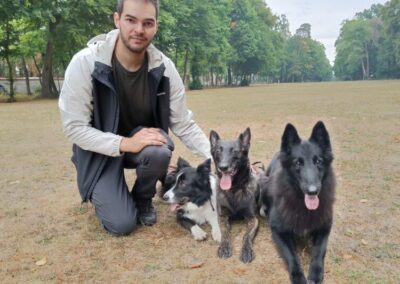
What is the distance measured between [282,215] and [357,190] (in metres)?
2.22

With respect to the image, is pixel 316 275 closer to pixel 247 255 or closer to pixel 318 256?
pixel 318 256

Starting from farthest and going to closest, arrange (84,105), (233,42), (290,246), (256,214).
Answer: (233,42) → (256,214) → (84,105) → (290,246)

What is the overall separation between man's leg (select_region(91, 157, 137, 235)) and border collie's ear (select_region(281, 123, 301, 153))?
5.49 ft

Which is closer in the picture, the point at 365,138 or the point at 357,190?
the point at 357,190

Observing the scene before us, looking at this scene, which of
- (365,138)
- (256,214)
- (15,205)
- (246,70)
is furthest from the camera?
(246,70)

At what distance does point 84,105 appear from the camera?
153 inches

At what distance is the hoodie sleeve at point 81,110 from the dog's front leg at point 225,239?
1.26m

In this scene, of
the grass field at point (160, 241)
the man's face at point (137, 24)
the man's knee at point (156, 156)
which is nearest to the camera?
the grass field at point (160, 241)

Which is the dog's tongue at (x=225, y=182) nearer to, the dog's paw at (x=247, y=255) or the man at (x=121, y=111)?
the man at (x=121, y=111)

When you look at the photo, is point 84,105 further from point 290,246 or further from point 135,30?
point 290,246

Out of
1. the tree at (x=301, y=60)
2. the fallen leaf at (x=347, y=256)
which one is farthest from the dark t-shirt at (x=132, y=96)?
the tree at (x=301, y=60)

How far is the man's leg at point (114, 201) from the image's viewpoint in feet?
12.9

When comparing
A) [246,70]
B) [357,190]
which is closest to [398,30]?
[246,70]

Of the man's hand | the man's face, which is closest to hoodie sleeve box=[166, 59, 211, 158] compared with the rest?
the man's hand
